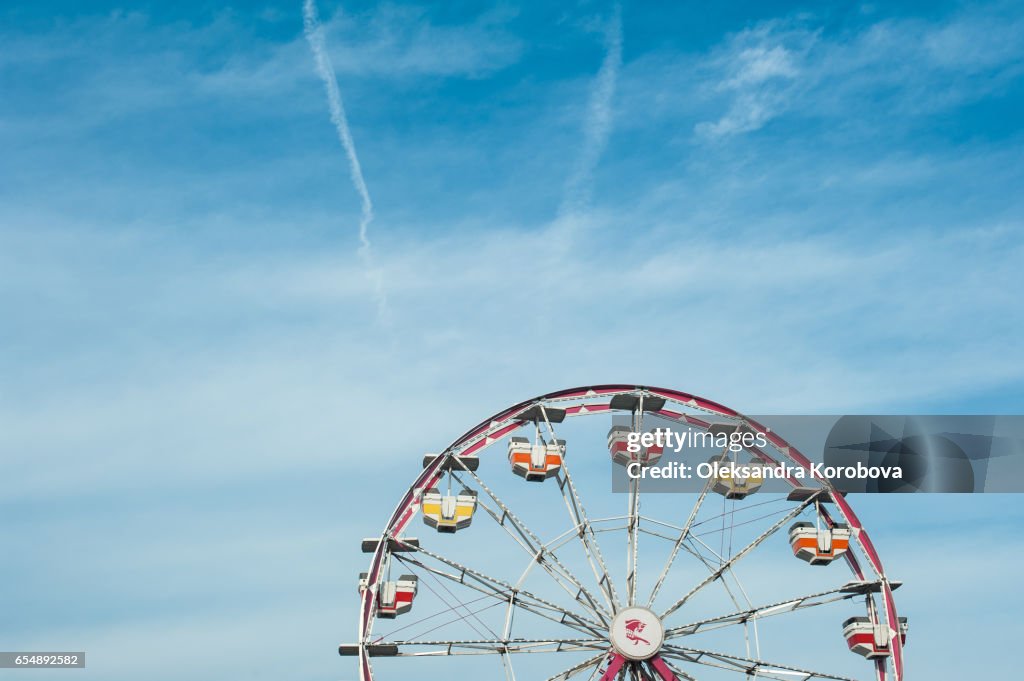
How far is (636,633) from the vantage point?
44594 millimetres

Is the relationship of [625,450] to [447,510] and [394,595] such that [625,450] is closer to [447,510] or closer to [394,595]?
[447,510]

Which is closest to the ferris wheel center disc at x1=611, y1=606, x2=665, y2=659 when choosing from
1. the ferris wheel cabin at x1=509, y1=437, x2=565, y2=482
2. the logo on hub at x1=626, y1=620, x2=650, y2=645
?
the logo on hub at x1=626, y1=620, x2=650, y2=645

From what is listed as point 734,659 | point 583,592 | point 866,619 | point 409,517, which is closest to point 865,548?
point 866,619

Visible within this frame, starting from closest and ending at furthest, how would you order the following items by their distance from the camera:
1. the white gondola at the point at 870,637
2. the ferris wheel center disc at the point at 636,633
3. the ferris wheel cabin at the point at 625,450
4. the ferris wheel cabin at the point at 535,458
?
the ferris wheel center disc at the point at 636,633 < the white gondola at the point at 870,637 < the ferris wheel cabin at the point at 535,458 < the ferris wheel cabin at the point at 625,450

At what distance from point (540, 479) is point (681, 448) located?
4.66 metres

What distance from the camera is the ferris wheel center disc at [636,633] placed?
145 ft

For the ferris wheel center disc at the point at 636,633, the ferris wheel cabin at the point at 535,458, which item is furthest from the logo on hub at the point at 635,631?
the ferris wheel cabin at the point at 535,458

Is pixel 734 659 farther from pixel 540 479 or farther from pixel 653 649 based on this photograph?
pixel 540 479

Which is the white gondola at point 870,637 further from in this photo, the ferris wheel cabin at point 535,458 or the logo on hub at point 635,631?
the ferris wheel cabin at point 535,458

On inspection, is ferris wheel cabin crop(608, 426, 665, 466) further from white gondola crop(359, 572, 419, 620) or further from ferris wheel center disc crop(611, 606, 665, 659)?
white gondola crop(359, 572, 419, 620)

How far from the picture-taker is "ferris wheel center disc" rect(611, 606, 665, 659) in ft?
145

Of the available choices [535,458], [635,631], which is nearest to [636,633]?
[635,631]

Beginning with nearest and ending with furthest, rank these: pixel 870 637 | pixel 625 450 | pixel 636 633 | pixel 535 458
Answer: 1. pixel 636 633
2. pixel 870 637
3. pixel 535 458
4. pixel 625 450

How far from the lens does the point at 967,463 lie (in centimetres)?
5269
